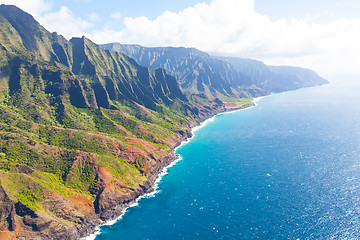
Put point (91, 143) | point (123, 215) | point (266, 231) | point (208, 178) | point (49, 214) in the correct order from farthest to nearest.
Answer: point (91, 143), point (208, 178), point (123, 215), point (49, 214), point (266, 231)

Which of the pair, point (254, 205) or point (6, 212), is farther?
point (254, 205)

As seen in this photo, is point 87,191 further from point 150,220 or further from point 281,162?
point 281,162

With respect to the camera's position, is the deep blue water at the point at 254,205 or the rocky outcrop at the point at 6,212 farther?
the deep blue water at the point at 254,205

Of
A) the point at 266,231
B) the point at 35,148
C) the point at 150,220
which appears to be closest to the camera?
the point at 266,231

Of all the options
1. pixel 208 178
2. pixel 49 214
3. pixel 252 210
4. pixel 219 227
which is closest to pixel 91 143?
pixel 49 214

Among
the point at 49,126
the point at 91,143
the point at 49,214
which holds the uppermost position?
the point at 49,126

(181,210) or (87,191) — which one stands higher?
(87,191)

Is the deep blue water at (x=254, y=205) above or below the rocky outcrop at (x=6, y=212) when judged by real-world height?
below

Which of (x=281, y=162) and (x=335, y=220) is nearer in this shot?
(x=335, y=220)

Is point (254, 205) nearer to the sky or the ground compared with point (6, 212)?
nearer to the ground

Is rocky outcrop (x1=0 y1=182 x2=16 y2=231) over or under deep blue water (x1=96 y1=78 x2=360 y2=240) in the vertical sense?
over

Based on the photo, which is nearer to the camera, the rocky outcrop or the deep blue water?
the rocky outcrop
